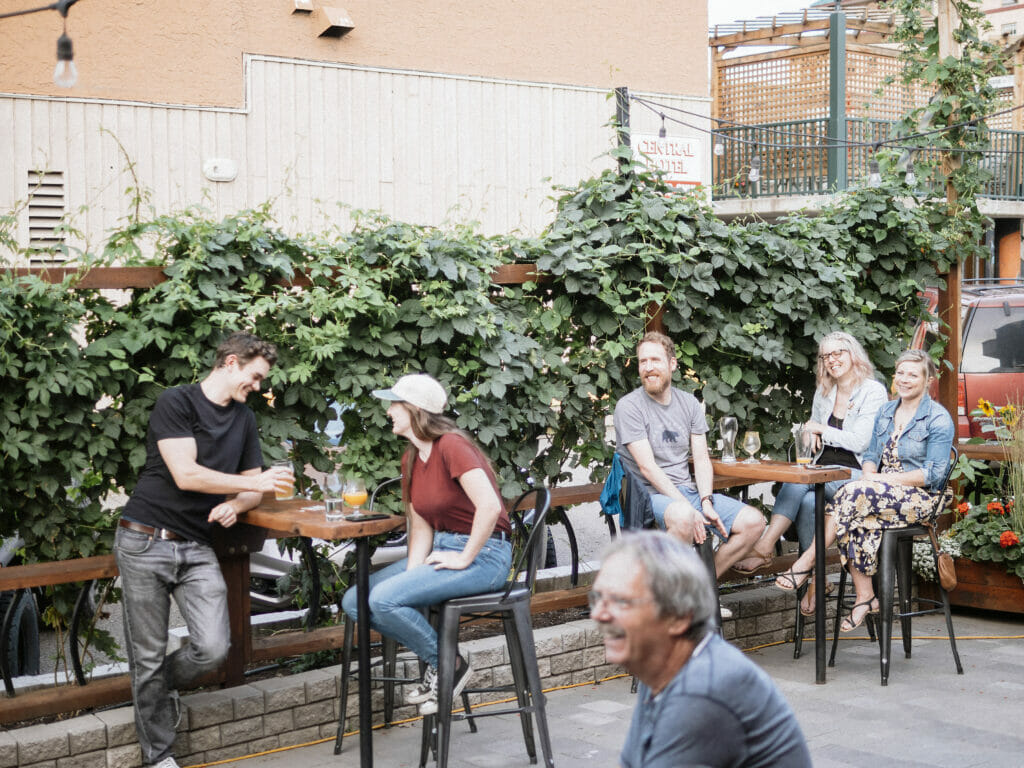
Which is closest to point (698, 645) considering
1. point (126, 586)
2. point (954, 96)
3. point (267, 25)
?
point (126, 586)

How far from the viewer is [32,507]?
4539 mm

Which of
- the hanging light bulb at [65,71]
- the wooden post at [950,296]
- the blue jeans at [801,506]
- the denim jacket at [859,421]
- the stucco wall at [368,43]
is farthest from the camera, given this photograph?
the stucco wall at [368,43]

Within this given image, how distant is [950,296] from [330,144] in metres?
8.59

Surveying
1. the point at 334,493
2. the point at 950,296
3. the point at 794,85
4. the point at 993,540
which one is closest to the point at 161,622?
the point at 334,493

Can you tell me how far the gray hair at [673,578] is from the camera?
2100 millimetres

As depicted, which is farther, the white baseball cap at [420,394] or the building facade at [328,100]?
the building facade at [328,100]

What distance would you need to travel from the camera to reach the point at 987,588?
21.3 feet

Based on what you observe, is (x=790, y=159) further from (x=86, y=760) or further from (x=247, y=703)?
(x=86, y=760)

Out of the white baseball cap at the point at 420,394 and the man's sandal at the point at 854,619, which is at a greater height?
the white baseball cap at the point at 420,394

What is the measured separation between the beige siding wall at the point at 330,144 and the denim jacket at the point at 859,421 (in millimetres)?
5960

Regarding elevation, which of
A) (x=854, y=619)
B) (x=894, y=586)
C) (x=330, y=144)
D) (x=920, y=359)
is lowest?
(x=854, y=619)

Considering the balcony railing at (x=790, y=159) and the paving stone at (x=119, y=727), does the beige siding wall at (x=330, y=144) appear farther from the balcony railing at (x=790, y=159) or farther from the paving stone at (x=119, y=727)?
the paving stone at (x=119, y=727)

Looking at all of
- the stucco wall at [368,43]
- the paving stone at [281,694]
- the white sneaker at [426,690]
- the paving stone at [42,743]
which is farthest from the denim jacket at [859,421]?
the stucco wall at [368,43]

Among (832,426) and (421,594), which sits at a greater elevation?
(832,426)
